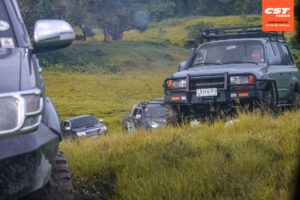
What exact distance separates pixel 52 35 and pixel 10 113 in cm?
85

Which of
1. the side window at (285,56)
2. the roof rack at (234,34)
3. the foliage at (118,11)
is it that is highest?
the foliage at (118,11)

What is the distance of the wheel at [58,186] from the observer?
7.38 ft

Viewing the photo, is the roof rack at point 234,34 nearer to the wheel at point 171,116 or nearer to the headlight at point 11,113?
the wheel at point 171,116

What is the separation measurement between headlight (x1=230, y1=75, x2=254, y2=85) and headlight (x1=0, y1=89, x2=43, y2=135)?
16.5ft

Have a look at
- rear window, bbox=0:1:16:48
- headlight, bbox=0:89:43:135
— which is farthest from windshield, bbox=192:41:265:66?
headlight, bbox=0:89:43:135

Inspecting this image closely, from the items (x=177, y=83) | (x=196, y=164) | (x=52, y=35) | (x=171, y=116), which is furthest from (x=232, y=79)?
(x=52, y=35)

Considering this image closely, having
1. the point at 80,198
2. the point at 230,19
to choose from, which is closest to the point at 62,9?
the point at 230,19

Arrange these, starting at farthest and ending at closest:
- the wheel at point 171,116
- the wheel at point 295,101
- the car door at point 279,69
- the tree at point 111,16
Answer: the tree at point 111,16, the wheel at point 295,101, the car door at point 279,69, the wheel at point 171,116

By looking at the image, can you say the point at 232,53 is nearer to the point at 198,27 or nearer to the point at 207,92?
the point at 207,92

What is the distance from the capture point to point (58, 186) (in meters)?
2.40

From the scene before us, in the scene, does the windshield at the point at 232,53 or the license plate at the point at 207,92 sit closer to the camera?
the license plate at the point at 207,92

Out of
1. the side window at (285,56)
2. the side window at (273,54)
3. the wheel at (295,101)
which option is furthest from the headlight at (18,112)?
the side window at (285,56)

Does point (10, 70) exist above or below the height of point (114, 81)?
above

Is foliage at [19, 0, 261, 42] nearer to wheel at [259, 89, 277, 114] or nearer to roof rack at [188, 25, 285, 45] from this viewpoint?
roof rack at [188, 25, 285, 45]
